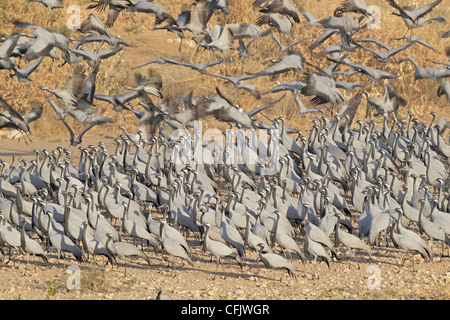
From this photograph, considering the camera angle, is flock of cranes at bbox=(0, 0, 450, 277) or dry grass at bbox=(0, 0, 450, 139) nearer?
flock of cranes at bbox=(0, 0, 450, 277)

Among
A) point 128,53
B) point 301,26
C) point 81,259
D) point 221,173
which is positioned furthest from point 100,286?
point 301,26

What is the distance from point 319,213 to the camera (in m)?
14.0

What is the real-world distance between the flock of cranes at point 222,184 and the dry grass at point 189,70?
420cm

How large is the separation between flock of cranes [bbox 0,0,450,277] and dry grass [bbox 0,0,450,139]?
165 inches

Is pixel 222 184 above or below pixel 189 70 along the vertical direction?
below

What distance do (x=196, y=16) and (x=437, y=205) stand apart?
5.81 metres

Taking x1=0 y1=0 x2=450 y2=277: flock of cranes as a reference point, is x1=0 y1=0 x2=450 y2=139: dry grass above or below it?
above

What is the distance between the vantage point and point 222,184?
55.5ft

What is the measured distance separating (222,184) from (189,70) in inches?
311

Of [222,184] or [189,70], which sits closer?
[222,184]

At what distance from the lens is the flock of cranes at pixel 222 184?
1189cm

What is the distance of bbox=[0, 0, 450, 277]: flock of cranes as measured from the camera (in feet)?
39.0
